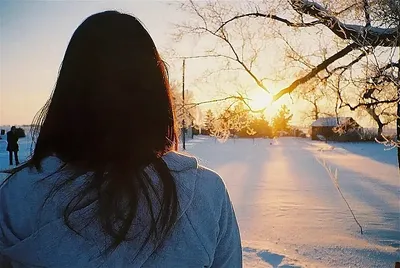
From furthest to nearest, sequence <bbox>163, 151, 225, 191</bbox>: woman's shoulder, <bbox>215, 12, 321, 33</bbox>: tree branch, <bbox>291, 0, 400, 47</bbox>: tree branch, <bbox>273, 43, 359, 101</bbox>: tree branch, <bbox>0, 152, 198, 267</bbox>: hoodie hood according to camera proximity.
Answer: <bbox>273, 43, 359, 101</bbox>: tree branch < <bbox>215, 12, 321, 33</bbox>: tree branch < <bbox>291, 0, 400, 47</bbox>: tree branch < <bbox>163, 151, 225, 191</bbox>: woman's shoulder < <bbox>0, 152, 198, 267</bbox>: hoodie hood

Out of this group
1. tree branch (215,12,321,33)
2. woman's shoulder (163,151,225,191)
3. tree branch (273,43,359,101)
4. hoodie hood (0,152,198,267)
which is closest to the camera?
hoodie hood (0,152,198,267)

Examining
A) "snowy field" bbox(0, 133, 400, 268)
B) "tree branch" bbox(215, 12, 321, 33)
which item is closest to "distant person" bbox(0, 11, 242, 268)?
"snowy field" bbox(0, 133, 400, 268)

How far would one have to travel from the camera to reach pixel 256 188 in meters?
12.9

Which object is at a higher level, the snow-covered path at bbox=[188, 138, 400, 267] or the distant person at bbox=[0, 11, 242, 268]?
the distant person at bbox=[0, 11, 242, 268]

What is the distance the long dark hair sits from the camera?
3.24ft

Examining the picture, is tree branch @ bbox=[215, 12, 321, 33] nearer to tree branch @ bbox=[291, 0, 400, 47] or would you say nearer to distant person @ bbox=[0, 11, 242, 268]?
tree branch @ bbox=[291, 0, 400, 47]

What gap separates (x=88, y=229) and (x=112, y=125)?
0.25m

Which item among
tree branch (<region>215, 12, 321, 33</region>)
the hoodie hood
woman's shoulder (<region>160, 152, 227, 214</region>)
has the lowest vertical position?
the hoodie hood

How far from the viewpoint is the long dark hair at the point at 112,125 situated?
0.99 metres

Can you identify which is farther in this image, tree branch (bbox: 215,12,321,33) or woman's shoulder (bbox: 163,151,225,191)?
tree branch (bbox: 215,12,321,33)

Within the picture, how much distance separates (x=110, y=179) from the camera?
99 centimetres

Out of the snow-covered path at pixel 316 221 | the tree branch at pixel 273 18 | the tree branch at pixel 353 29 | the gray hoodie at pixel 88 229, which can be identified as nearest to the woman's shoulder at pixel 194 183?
the gray hoodie at pixel 88 229

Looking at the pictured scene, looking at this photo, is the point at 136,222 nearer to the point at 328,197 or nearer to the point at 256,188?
the point at 328,197

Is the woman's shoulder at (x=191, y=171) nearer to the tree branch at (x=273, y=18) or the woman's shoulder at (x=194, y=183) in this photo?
the woman's shoulder at (x=194, y=183)
